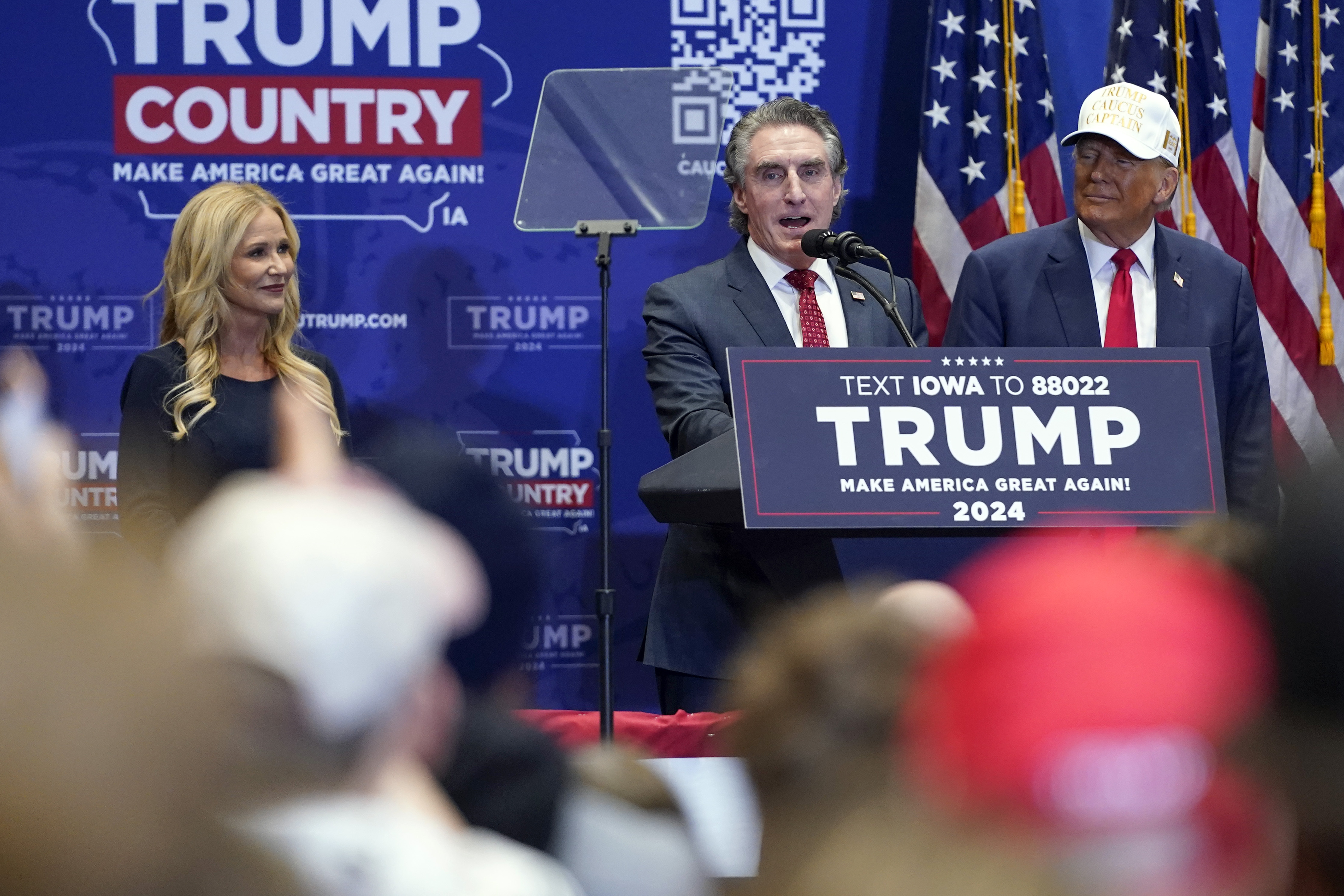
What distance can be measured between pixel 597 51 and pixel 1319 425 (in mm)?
4053

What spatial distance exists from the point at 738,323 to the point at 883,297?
57cm

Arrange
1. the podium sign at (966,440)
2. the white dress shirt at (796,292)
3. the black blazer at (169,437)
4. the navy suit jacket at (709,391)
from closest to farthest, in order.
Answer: the podium sign at (966,440) → the navy suit jacket at (709,391) → the black blazer at (169,437) → the white dress shirt at (796,292)

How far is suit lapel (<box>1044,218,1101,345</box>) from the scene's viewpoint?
3.06m

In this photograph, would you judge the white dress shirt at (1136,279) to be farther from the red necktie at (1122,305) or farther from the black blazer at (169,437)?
the black blazer at (169,437)

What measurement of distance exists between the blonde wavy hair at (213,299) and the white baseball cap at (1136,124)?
1841 millimetres

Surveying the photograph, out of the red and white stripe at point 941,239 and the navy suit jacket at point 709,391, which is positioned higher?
the red and white stripe at point 941,239

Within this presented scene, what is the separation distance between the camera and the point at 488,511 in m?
0.64

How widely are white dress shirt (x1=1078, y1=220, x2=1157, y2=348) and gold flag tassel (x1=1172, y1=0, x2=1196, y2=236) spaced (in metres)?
1.51

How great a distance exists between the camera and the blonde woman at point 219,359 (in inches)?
120

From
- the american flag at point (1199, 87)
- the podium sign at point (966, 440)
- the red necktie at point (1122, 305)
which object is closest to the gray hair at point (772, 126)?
the red necktie at point (1122, 305)

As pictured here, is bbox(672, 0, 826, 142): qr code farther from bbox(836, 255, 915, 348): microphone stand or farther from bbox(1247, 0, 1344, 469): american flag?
bbox(836, 255, 915, 348): microphone stand

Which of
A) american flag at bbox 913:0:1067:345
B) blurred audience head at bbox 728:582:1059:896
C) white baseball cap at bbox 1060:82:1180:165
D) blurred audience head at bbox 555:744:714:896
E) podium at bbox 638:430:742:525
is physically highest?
american flag at bbox 913:0:1067:345

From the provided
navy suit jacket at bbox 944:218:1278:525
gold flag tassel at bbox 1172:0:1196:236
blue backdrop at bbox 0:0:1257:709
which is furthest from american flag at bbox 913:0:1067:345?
navy suit jacket at bbox 944:218:1278:525

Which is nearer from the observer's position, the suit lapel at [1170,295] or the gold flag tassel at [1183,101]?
the suit lapel at [1170,295]
